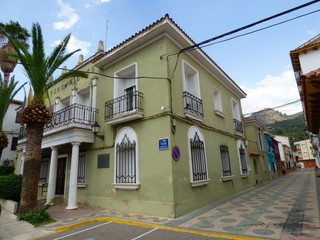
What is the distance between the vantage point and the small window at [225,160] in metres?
9.86

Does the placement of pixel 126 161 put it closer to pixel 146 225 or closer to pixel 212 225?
pixel 146 225

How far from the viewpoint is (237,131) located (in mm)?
12414

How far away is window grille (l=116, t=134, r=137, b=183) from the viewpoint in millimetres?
7266

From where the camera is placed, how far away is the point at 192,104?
27.1 feet

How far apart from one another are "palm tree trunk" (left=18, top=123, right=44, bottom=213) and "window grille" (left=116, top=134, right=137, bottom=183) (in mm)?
2851

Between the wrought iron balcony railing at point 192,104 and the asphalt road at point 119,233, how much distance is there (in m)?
4.41

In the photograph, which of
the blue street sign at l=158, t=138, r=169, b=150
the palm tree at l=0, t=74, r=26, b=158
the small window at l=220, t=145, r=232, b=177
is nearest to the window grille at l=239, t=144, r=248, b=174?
the small window at l=220, t=145, r=232, b=177

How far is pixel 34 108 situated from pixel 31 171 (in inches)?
88.2

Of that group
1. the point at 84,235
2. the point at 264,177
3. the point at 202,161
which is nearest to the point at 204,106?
the point at 202,161

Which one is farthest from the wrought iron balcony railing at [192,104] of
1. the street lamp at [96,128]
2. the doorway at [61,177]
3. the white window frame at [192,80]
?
the doorway at [61,177]

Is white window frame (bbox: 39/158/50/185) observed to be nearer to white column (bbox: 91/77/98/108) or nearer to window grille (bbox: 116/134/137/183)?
white column (bbox: 91/77/98/108)

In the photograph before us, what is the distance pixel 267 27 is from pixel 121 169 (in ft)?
21.7

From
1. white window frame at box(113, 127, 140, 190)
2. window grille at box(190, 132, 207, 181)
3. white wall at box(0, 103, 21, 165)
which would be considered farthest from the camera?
white wall at box(0, 103, 21, 165)

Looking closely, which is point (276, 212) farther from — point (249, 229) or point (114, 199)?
point (114, 199)
